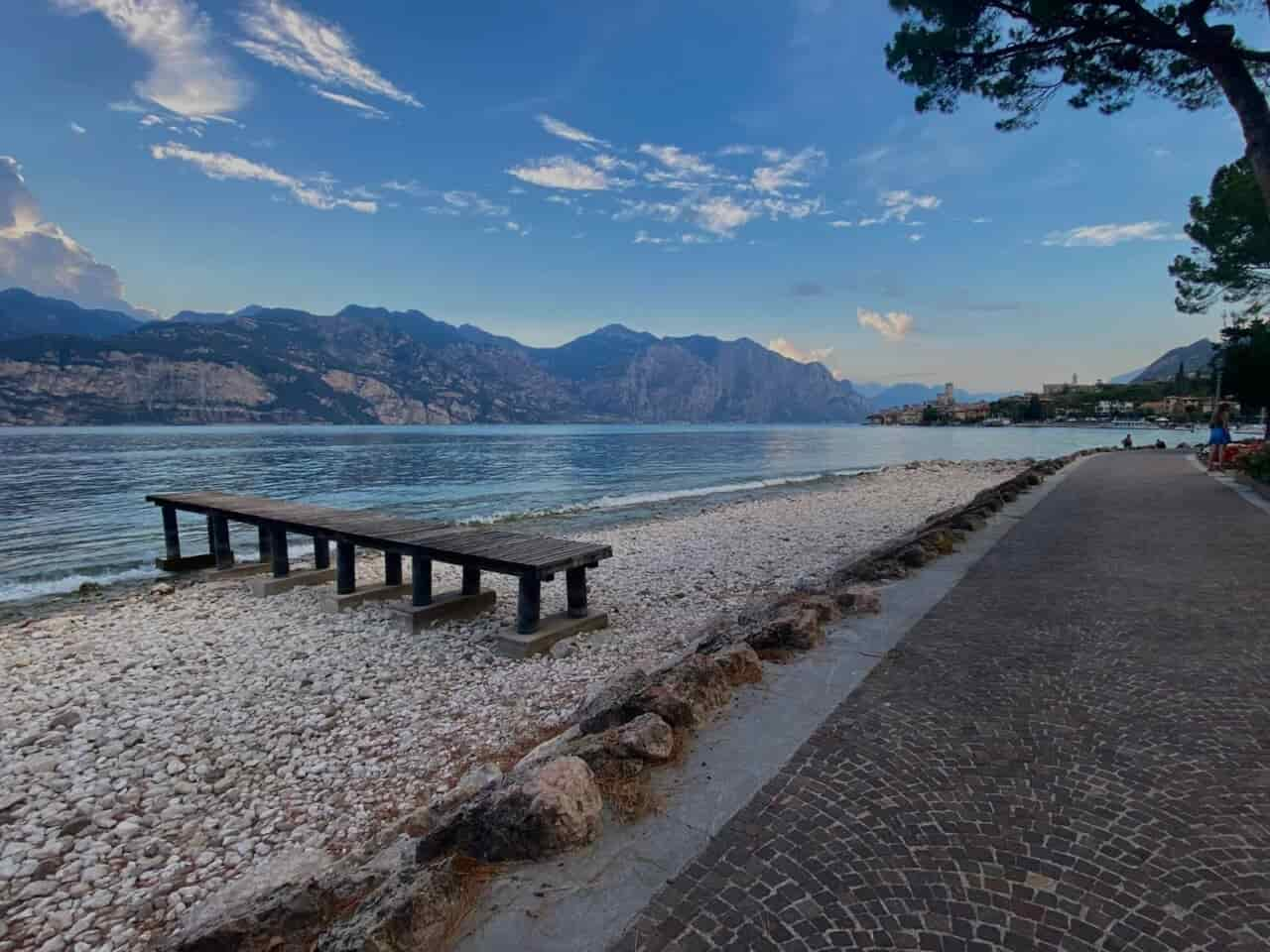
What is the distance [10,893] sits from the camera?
3490 millimetres

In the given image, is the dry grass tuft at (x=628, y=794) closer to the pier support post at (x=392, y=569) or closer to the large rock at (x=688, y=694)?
the large rock at (x=688, y=694)

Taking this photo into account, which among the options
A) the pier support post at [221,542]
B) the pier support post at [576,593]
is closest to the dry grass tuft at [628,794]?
the pier support post at [576,593]

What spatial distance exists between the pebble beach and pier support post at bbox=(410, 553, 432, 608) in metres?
0.42

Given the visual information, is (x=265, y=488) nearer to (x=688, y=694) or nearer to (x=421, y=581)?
(x=421, y=581)

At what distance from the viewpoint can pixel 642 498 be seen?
92.6 ft

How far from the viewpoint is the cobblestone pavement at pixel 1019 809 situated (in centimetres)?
226

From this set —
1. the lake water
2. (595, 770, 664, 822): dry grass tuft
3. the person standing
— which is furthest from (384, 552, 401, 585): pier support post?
the person standing

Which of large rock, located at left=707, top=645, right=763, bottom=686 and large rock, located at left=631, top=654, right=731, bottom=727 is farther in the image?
large rock, located at left=707, top=645, right=763, bottom=686

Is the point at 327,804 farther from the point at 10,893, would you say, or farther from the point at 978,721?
the point at 978,721

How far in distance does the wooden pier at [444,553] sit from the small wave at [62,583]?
3175 mm

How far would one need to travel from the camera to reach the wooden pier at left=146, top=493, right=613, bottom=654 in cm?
715

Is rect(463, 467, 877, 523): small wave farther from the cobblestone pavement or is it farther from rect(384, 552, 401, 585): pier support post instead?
the cobblestone pavement

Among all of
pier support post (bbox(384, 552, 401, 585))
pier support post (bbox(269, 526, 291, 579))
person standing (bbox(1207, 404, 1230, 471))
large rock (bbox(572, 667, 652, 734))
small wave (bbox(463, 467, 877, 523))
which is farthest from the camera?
small wave (bbox(463, 467, 877, 523))

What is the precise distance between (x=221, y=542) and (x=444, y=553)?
7.70 m
